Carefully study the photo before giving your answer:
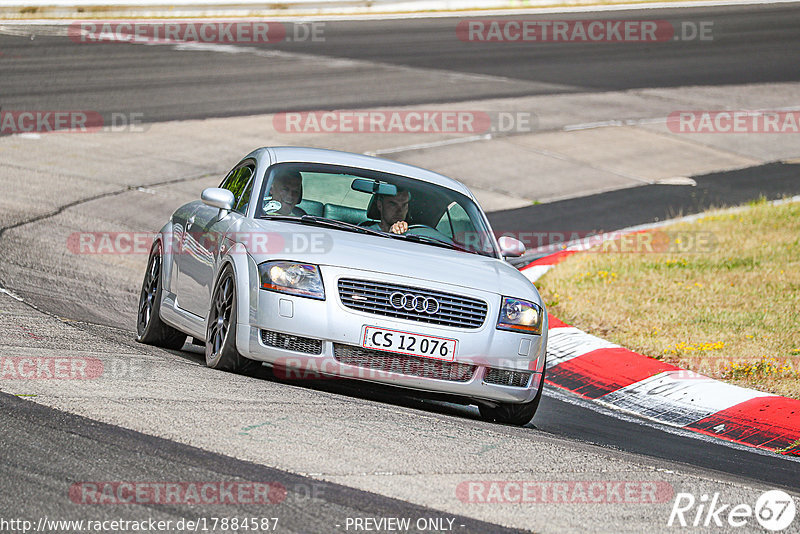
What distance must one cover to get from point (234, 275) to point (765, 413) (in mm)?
3678

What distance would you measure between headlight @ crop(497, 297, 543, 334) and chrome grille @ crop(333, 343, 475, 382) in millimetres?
373

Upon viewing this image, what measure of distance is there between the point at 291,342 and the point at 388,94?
1539 cm

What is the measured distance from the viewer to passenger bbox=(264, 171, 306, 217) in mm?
7793


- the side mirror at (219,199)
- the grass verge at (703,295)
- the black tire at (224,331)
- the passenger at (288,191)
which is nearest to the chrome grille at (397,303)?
the black tire at (224,331)

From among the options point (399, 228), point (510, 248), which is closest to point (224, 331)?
point (399, 228)

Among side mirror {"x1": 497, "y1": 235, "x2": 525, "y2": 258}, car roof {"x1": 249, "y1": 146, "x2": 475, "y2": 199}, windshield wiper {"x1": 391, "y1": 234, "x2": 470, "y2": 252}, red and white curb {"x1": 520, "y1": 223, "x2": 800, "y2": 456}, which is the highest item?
car roof {"x1": 249, "y1": 146, "x2": 475, "y2": 199}

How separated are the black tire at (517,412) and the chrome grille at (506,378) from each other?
17 centimetres

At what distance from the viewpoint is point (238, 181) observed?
28.2ft

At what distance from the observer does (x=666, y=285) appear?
1134 centimetres

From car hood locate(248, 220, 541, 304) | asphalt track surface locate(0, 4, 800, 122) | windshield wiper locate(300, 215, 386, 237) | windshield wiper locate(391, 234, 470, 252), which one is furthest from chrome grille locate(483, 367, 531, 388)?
asphalt track surface locate(0, 4, 800, 122)

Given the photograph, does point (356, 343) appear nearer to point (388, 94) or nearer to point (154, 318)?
point (154, 318)

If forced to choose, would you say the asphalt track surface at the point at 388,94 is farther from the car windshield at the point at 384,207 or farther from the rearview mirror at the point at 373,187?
the rearview mirror at the point at 373,187

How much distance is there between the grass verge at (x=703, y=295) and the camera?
913 centimetres

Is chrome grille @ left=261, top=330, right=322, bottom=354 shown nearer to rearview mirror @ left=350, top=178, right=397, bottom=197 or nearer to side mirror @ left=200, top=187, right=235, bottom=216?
side mirror @ left=200, top=187, right=235, bottom=216
